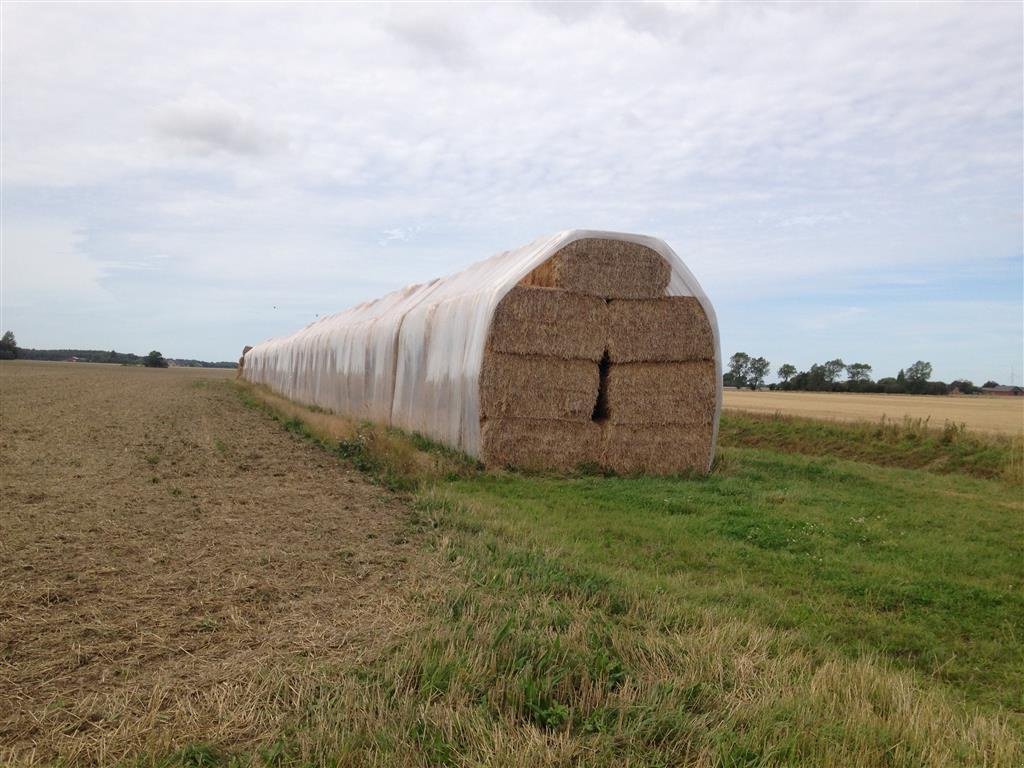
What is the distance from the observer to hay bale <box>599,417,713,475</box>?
1177 centimetres

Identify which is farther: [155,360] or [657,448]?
[155,360]

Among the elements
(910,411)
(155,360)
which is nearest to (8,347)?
(155,360)

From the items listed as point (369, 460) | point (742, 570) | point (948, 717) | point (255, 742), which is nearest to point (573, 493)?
point (369, 460)

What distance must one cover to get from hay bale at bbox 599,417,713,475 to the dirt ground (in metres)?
3.95

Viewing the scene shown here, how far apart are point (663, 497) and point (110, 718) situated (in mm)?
7346

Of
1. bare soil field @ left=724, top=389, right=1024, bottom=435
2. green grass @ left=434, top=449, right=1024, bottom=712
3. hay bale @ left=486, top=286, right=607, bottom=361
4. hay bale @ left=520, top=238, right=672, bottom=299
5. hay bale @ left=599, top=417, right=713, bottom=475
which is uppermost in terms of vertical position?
hay bale @ left=520, top=238, right=672, bottom=299

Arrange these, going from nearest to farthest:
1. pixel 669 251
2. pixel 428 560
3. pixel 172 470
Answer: pixel 428 560 → pixel 172 470 → pixel 669 251

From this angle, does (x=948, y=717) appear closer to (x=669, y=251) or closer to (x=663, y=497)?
(x=663, y=497)

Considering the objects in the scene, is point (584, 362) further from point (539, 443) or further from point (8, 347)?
point (8, 347)

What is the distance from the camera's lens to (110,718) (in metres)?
3.02

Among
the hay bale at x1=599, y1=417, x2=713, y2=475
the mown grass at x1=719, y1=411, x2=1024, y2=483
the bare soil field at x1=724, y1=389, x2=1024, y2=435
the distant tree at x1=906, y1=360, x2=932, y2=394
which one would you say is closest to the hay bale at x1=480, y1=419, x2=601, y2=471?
the hay bale at x1=599, y1=417, x2=713, y2=475

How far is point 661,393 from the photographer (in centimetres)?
1198

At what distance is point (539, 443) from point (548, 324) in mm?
1676

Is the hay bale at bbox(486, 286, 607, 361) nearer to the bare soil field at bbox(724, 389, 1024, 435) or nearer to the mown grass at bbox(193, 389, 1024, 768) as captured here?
the mown grass at bbox(193, 389, 1024, 768)
